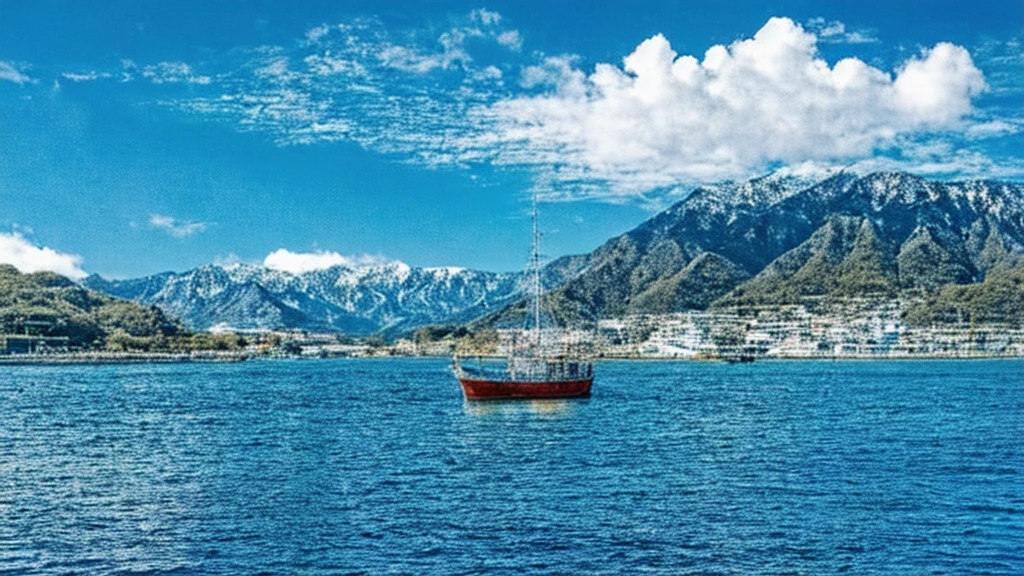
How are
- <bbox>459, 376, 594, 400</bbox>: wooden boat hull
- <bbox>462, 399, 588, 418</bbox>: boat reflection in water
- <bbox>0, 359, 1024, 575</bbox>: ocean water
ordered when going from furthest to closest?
<bbox>459, 376, 594, 400</bbox>: wooden boat hull
<bbox>462, 399, 588, 418</bbox>: boat reflection in water
<bbox>0, 359, 1024, 575</bbox>: ocean water

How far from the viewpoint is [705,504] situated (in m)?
36.0

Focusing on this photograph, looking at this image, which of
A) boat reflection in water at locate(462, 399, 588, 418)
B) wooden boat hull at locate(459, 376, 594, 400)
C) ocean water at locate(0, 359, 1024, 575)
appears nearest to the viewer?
ocean water at locate(0, 359, 1024, 575)

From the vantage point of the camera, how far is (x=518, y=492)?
127ft

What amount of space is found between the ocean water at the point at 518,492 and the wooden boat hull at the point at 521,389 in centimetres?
1116

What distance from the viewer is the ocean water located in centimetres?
2834

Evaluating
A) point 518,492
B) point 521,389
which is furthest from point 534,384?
point 518,492

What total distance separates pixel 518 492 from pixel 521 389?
5080 cm

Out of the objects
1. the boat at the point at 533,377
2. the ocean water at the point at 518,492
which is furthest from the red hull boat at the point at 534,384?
the ocean water at the point at 518,492

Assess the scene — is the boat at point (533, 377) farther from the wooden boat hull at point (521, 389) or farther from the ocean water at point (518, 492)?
the ocean water at point (518, 492)

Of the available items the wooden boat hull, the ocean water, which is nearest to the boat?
the wooden boat hull

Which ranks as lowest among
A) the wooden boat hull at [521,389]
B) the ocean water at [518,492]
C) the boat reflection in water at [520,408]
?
the ocean water at [518,492]

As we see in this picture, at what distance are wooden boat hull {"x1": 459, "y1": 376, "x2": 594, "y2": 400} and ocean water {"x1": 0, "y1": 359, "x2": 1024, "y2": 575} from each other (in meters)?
11.2

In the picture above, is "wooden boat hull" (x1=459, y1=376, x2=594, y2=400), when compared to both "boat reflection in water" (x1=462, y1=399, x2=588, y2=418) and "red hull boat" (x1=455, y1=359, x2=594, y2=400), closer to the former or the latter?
"red hull boat" (x1=455, y1=359, x2=594, y2=400)

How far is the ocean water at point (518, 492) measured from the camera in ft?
93.0
